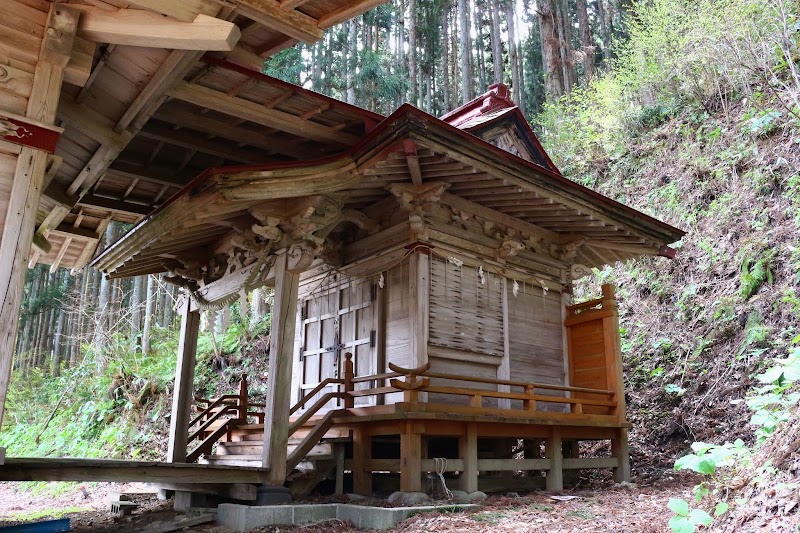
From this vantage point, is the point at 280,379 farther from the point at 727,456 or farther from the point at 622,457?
the point at 622,457

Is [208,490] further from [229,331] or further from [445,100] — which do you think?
[445,100]

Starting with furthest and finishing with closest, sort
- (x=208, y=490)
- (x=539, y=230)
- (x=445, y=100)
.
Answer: (x=445, y=100) → (x=539, y=230) → (x=208, y=490)

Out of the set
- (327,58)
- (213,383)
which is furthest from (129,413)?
(327,58)

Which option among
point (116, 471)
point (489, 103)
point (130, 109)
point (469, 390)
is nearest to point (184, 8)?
point (130, 109)

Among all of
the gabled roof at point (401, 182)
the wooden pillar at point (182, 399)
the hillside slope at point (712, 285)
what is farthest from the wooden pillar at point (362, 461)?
the hillside slope at point (712, 285)

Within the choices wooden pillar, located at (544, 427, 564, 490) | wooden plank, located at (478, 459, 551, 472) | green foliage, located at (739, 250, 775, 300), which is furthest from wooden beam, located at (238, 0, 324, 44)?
green foliage, located at (739, 250, 775, 300)

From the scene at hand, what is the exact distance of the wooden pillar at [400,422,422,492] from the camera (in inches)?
272

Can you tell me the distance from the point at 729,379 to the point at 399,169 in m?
7.32

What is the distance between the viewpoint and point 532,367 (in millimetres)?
9531

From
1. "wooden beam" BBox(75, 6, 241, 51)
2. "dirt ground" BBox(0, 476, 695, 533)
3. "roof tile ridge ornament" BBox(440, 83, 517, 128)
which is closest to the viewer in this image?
"wooden beam" BBox(75, 6, 241, 51)

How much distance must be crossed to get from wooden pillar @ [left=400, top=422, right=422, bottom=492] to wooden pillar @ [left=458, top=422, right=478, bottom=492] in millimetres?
670

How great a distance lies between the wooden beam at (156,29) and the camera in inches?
190

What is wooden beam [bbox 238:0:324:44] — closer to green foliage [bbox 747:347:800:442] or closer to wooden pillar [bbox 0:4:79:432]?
wooden pillar [bbox 0:4:79:432]

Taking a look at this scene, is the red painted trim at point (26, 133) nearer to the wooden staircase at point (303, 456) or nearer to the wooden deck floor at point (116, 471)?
the wooden deck floor at point (116, 471)
